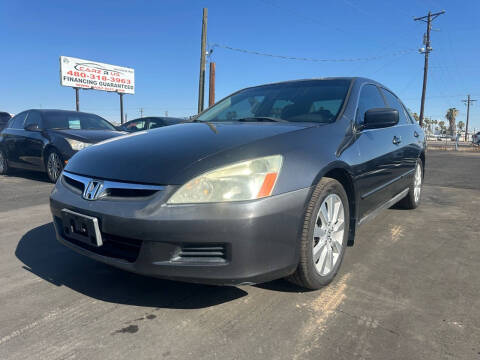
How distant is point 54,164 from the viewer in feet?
20.1

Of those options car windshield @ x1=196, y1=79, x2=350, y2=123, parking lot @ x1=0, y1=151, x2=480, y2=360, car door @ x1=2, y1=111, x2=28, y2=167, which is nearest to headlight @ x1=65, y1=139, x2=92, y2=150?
car door @ x1=2, y1=111, x2=28, y2=167

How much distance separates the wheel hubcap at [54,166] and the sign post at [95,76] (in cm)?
1922

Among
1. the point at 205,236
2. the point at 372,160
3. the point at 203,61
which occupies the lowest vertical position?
the point at 205,236

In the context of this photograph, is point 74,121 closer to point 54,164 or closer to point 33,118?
point 33,118

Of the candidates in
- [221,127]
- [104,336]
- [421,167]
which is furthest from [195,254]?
[421,167]

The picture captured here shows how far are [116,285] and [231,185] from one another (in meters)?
1.14

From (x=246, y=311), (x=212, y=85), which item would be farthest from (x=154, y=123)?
(x=246, y=311)

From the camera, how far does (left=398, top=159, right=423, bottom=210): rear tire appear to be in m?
4.34

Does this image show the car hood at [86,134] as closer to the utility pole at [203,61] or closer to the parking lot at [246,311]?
the parking lot at [246,311]

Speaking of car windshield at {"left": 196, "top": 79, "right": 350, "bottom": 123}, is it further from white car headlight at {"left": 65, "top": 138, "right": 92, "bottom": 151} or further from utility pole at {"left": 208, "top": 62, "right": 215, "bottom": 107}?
utility pole at {"left": 208, "top": 62, "right": 215, "bottom": 107}

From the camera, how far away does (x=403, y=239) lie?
3361 mm

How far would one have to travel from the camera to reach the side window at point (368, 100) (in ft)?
9.63

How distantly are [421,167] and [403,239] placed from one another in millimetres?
1774

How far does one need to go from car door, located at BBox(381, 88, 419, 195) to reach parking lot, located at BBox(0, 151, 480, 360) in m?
0.86
